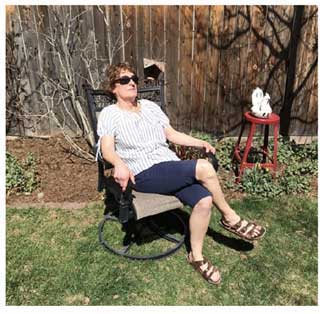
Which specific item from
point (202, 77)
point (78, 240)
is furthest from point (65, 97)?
point (78, 240)

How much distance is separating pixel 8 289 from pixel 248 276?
185 cm

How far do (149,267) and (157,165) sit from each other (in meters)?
0.83

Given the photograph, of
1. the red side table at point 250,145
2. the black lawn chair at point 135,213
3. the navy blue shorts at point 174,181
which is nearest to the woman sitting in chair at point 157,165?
the navy blue shorts at point 174,181

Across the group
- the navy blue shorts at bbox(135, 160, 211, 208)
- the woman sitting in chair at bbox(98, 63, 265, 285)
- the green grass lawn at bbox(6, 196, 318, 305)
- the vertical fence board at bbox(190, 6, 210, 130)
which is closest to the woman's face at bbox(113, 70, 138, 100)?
the woman sitting in chair at bbox(98, 63, 265, 285)

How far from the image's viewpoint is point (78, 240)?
3.46m

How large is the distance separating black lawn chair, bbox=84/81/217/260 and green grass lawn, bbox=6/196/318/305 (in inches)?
3.8

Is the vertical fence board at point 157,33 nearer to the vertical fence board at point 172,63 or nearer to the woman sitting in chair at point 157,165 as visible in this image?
the vertical fence board at point 172,63

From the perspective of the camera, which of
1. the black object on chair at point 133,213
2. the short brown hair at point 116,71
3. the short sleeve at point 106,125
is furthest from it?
the short brown hair at point 116,71

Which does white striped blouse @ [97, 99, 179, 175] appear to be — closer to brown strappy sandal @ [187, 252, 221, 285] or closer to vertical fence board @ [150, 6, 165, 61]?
brown strappy sandal @ [187, 252, 221, 285]

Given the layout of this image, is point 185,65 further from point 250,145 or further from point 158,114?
point 158,114

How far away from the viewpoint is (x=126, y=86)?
3.17 metres

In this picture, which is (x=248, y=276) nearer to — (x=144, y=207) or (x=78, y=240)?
(x=144, y=207)

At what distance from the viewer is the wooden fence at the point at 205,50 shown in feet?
15.0

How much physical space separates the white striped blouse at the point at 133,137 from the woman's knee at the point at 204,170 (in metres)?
0.32
